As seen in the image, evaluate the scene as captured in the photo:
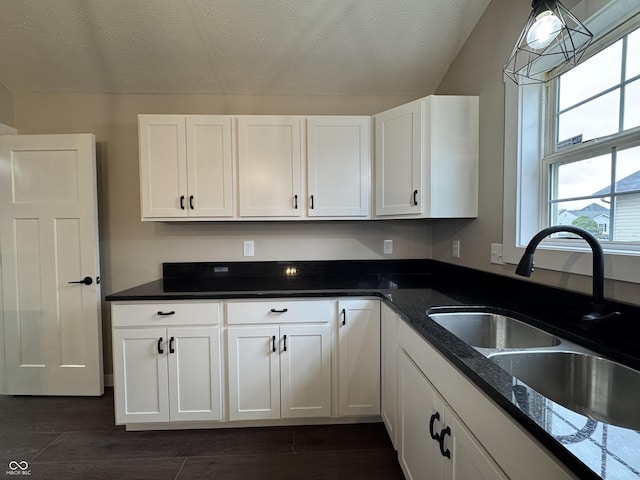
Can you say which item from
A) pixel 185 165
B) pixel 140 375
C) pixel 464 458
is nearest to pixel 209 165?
pixel 185 165

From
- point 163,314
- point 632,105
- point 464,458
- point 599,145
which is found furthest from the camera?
point 163,314

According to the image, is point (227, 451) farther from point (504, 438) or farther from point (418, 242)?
point (418, 242)

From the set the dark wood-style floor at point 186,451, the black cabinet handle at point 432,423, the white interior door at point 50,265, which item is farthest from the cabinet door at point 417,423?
the white interior door at point 50,265

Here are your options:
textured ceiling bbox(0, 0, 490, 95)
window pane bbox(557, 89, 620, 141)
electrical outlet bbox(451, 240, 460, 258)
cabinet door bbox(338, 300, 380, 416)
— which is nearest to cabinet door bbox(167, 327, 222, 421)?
cabinet door bbox(338, 300, 380, 416)

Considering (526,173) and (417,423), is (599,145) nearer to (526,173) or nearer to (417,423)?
(526,173)

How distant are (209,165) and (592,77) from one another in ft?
7.11

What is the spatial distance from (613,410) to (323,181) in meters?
1.80

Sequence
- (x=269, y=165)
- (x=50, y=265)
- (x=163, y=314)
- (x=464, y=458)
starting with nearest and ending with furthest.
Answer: (x=464, y=458)
(x=163, y=314)
(x=269, y=165)
(x=50, y=265)

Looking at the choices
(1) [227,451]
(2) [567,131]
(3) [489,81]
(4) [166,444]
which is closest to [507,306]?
(2) [567,131]

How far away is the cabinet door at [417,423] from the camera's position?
40.7 inches

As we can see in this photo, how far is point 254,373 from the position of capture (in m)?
1.82

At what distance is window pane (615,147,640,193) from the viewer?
1.06m

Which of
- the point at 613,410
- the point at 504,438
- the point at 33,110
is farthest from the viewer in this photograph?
the point at 33,110

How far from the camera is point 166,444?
5.73 ft
